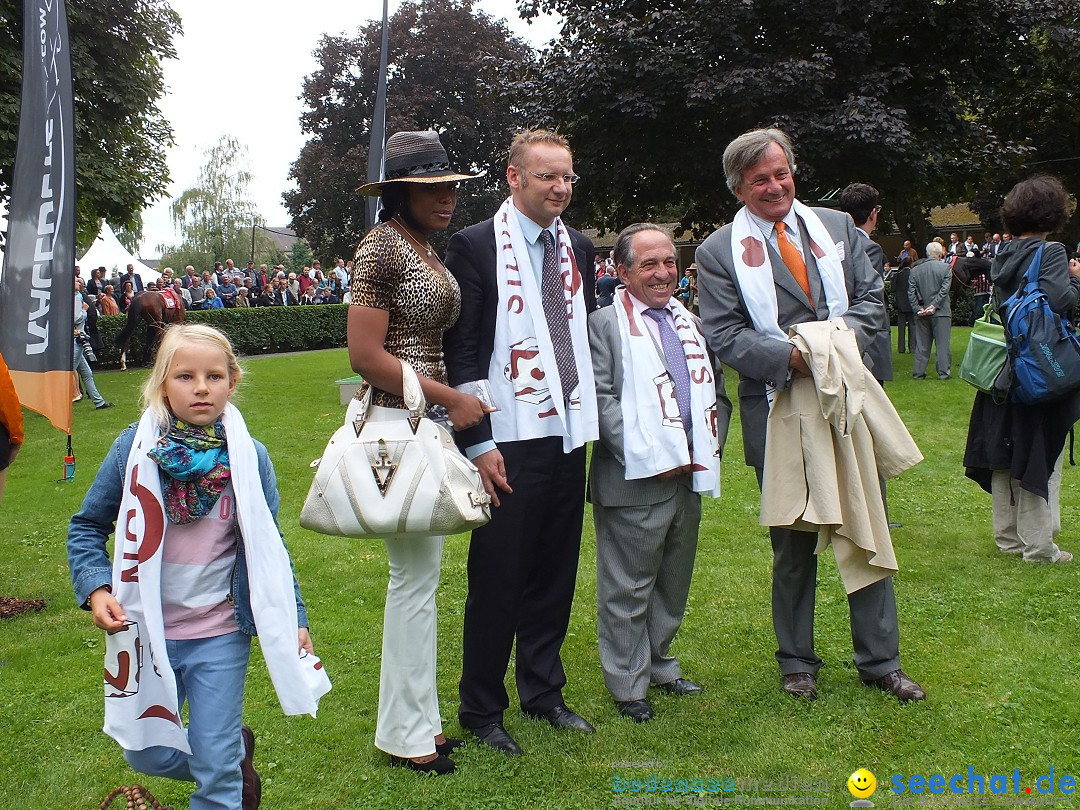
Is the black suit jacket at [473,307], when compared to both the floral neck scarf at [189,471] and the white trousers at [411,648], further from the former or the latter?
the floral neck scarf at [189,471]

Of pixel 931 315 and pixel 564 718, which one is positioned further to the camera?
pixel 931 315

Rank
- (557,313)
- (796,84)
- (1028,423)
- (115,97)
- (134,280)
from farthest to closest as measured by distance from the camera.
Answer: (134,280)
(115,97)
(796,84)
(1028,423)
(557,313)

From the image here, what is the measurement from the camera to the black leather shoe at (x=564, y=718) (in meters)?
3.83

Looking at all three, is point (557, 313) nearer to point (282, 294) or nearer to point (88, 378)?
point (88, 378)

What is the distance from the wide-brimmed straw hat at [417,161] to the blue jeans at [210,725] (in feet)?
5.41

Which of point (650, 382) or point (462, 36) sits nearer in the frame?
point (650, 382)

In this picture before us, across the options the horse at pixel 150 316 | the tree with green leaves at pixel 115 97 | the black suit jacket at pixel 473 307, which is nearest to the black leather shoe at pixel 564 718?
the black suit jacket at pixel 473 307

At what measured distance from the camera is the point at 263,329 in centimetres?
2480

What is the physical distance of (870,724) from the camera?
3.77 metres

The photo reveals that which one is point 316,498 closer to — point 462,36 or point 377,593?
point 377,593

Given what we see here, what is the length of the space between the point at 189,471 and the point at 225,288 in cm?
2850

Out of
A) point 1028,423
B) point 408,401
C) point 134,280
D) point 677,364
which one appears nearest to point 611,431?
point 677,364

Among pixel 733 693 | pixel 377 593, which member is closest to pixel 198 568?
pixel 733 693

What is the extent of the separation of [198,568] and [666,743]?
1906 millimetres
